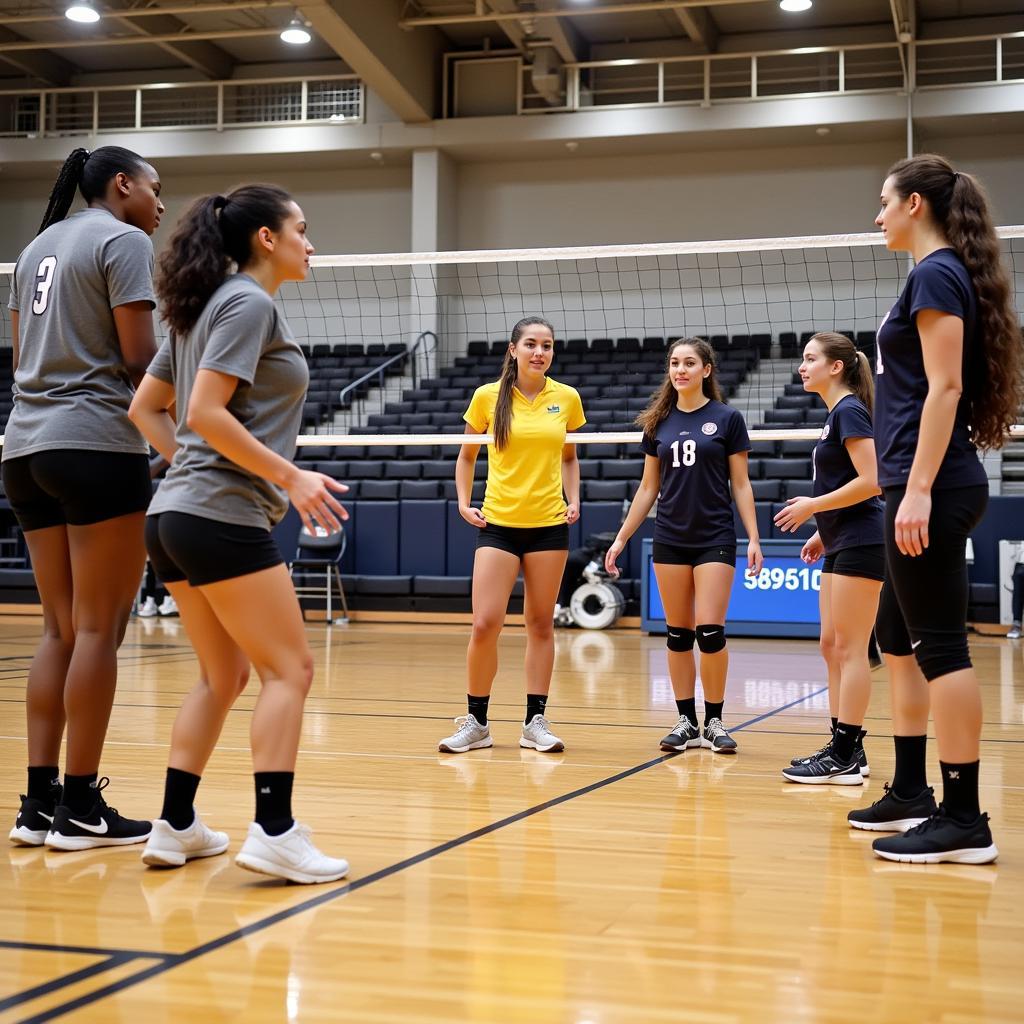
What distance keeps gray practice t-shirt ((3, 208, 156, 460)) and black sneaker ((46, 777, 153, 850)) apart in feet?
Result: 2.66

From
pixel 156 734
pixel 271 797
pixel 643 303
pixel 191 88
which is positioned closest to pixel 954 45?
pixel 643 303

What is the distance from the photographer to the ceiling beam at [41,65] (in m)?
17.1

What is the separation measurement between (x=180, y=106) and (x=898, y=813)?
17.1m

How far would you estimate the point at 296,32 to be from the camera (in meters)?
15.6

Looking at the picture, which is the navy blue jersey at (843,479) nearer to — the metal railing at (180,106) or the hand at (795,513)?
the hand at (795,513)

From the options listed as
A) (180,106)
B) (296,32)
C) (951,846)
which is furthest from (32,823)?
(180,106)

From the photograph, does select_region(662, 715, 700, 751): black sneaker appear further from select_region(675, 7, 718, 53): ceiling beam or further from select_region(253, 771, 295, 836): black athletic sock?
select_region(675, 7, 718, 53): ceiling beam

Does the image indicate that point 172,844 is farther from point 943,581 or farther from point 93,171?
point 943,581

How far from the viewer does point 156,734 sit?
15.5 feet

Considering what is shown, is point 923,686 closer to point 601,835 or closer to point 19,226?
point 601,835

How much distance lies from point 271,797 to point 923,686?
5.43 ft

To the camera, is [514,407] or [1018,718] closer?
[514,407]

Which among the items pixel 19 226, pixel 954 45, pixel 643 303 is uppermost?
pixel 954 45

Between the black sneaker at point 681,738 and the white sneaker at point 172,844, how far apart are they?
7.03 ft
